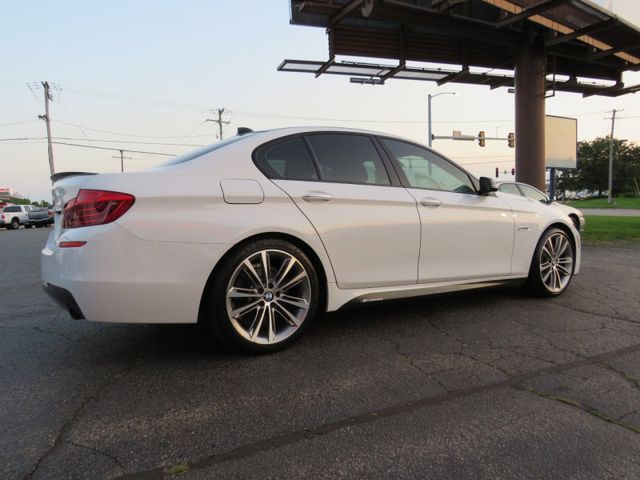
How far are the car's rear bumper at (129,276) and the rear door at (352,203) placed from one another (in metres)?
0.77

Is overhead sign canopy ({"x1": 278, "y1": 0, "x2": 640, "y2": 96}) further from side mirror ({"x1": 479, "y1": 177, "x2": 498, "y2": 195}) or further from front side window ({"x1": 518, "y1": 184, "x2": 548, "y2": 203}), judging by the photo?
side mirror ({"x1": 479, "y1": 177, "x2": 498, "y2": 195})

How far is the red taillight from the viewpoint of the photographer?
2.65 metres

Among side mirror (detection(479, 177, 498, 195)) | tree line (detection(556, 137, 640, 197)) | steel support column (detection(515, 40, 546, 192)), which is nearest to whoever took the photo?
side mirror (detection(479, 177, 498, 195))

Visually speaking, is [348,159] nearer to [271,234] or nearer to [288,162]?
[288,162]

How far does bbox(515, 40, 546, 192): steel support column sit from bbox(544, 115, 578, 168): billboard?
200 inches

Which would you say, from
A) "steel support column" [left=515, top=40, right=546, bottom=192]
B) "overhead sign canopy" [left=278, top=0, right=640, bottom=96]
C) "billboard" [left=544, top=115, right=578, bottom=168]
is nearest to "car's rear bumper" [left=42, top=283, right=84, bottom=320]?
"overhead sign canopy" [left=278, top=0, right=640, bottom=96]

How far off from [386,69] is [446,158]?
27.8 feet

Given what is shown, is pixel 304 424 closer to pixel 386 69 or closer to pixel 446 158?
pixel 446 158

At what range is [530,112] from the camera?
1136cm

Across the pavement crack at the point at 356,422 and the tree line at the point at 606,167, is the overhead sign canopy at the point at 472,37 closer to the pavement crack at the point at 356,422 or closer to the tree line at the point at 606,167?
the pavement crack at the point at 356,422

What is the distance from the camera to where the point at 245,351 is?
2.99 metres

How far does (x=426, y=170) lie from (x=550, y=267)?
1.81 meters

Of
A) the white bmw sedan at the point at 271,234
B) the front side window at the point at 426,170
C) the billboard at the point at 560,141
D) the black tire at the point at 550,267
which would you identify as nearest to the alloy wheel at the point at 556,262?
the black tire at the point at 550,267

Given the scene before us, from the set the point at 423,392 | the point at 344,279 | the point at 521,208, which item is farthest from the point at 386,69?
the point at 423,392
